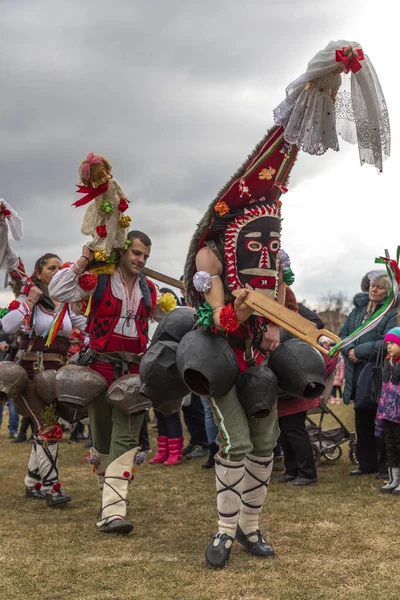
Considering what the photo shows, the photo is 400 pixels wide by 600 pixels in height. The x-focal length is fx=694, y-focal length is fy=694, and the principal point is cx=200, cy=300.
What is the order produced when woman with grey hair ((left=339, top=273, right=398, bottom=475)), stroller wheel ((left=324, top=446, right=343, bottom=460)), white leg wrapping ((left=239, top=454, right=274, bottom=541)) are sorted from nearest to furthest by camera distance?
white leg wrapping ((left=239, top=454, right=274, bottom=541)) → woman with grey hair ((left=339, top=273, right=398, bottom=475)) → stroller wheel ((left=324, top=446, right=343, bottom=460))

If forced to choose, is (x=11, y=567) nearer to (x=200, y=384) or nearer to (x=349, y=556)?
(x=200, y=384)

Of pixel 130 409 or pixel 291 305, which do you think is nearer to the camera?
pixel 130 409

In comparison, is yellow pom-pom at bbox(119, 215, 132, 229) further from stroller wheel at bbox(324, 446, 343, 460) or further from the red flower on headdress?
stroller wheel at bbox(324, 446, 343, 460)

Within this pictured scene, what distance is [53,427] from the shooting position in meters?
5.43

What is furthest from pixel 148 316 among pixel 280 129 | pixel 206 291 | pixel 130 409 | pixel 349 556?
pixel 349 556

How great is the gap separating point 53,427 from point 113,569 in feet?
6.41

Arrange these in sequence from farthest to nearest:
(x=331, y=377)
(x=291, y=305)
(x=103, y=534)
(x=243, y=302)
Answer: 1. (x=331, y=377)
2. (x=291, y=305)
3. (x=103, y=534)
4. (x=243, y=302)

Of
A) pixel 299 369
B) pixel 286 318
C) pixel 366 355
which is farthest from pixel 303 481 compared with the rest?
pixel 286 318

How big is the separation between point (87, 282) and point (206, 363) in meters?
1.33

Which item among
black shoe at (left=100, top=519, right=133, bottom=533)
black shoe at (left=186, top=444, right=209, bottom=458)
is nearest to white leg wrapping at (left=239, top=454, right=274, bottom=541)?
black shoe at (left=100, top=519, right=133, bottom=533)

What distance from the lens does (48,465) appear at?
17.8ft

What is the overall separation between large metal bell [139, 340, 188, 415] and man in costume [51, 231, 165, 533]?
720 mm

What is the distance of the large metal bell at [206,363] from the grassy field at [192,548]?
0.96 metres

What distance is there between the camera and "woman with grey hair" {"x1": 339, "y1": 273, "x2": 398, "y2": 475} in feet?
21.1
